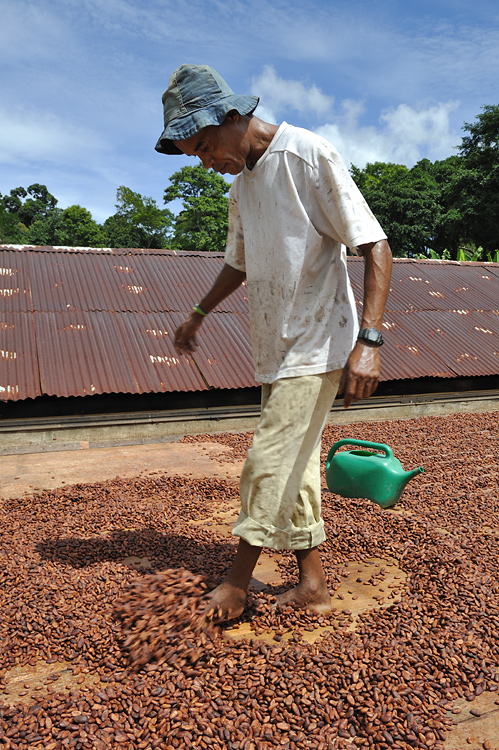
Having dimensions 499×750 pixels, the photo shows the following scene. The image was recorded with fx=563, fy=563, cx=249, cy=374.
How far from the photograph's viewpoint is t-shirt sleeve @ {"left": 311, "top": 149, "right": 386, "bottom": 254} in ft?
6.56

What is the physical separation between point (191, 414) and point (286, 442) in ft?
13.9

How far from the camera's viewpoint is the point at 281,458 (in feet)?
6.91

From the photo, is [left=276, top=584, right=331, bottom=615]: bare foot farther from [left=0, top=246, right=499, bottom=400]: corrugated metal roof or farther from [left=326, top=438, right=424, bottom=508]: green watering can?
[left=0, top=246, right=499, bottom=400]: corrugated metal roof

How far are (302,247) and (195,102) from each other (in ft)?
2.13

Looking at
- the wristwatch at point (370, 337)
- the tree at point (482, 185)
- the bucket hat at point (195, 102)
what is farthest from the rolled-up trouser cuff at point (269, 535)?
the tree at point (482, 185)

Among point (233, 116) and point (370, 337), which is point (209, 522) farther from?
point (233, 116)

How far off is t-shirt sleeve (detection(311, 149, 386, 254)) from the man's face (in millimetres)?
300

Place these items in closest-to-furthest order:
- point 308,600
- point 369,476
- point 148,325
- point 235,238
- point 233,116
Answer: point 233,116 → point 308,600 → point 235,238 → point 369,476 → point 148,325

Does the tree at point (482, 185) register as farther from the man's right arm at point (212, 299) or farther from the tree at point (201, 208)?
the man's right arm at point (212, 299)

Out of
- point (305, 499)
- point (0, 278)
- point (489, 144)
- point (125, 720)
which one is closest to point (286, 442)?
point (305, 499)

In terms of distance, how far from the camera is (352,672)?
188cm

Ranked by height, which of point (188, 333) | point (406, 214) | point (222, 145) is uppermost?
point (406, 214)

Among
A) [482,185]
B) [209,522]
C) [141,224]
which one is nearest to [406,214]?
[482,185]

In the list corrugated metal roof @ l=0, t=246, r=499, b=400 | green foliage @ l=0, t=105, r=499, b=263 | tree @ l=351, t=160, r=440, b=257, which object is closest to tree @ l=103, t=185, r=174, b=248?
green foliage @ l=0, t=105, r=499, b=263
